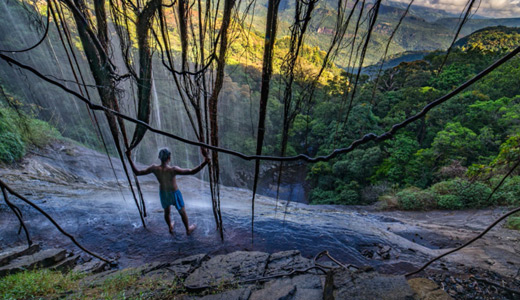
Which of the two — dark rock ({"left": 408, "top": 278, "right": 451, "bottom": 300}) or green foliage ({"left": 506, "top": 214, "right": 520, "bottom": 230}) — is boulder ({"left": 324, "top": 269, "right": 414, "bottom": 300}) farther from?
green foliage ({"left": 506, "top": 214, "right": 520, "bottom": 230})

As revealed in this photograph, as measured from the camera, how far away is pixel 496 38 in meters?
20.2

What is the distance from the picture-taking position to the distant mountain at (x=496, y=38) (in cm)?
1952

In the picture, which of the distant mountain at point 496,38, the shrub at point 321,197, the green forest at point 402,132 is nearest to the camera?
the green forest at point 402,132

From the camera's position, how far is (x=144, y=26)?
242 centimetres

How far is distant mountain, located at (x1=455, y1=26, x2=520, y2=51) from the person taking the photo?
19.5 meters

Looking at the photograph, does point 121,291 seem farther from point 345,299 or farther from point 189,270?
point 345,299

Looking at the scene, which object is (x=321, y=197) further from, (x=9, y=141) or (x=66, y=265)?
(x=9, y=141)

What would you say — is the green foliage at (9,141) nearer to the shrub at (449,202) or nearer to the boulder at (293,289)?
the boulder at (293,289)

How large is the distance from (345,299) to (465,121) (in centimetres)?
1518

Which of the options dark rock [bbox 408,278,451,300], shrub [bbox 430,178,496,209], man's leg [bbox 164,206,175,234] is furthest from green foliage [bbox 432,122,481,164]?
man's leg [bbox 164,206,175,234]

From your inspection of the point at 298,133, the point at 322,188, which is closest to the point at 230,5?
the point at 322,188

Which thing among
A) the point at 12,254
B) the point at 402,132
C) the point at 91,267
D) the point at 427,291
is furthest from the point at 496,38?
the point at 12,254

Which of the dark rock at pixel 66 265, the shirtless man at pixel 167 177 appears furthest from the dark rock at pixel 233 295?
the dark rock at pixel 66 265

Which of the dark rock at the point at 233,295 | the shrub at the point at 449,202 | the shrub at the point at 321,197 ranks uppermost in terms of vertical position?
the dark rock at the point at 233,295
